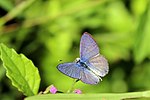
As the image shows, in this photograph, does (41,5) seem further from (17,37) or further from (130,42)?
(130,42)

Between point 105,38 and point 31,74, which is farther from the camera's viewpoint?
point 105,38

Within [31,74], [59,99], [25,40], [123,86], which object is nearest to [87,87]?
[123,86]

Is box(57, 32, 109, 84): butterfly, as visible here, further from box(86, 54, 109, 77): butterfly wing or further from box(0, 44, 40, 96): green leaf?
box(0, 44, 40, 96): green leaf

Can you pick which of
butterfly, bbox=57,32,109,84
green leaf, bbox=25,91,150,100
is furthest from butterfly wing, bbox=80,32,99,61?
green leaf, bbox=25,91,150,100

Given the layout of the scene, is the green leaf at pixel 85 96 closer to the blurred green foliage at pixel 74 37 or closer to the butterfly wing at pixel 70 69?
the butterfly wing at pixel 70 69

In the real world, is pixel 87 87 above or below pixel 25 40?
below
